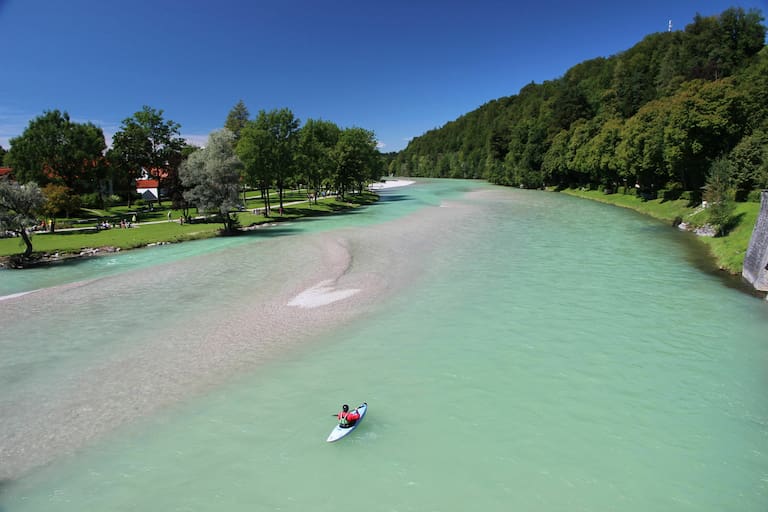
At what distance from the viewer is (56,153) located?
205 ft

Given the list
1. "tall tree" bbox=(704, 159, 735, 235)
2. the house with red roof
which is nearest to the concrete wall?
"tall tree" bbox=(704, 159, 735, 235)

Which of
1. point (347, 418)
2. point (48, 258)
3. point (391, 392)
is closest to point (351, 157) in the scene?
point (48, 258)

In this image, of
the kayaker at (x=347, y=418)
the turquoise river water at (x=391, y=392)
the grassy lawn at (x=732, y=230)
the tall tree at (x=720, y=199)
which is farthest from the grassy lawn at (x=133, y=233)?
the tall tree at (x=720, y=199)

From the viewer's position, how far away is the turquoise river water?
11555mm

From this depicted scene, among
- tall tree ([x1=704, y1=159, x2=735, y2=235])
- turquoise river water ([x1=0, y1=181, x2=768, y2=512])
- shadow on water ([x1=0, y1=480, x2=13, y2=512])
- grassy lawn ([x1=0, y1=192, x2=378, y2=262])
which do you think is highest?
tall tree ([x1=704, y1=159, x2=735, y2=235])

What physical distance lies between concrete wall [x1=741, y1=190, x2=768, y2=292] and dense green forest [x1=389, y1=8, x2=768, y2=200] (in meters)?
13.6

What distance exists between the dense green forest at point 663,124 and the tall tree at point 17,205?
63.1 m

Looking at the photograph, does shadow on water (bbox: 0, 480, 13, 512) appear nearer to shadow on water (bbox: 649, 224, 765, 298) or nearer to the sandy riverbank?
the sandy riverbank

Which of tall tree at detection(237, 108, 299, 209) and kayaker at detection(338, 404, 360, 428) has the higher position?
tall tree at detection(237, 108, 299, 209)

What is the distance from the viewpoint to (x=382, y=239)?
158 ft

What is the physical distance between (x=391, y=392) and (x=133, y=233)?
46.6 meters

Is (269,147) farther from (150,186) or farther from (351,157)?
(150,186)

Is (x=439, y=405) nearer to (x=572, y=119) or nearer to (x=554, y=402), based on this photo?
(x=554, y=402)

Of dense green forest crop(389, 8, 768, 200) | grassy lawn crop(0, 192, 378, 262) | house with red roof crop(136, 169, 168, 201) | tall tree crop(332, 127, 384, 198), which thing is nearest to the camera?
grassy lawn crop(0, 192, 378, 262)
